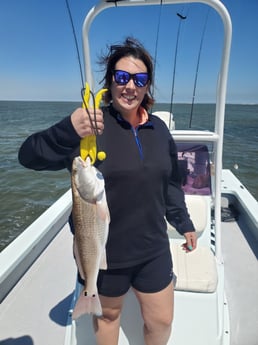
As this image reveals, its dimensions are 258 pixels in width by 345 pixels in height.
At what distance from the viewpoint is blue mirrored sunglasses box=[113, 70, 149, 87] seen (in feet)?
5.01

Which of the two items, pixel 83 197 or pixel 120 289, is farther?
pixel 120 289

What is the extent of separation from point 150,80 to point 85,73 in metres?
0.81

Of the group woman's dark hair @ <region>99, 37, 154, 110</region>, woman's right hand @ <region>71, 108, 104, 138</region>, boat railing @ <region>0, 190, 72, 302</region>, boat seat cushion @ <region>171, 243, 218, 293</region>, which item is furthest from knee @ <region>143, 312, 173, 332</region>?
boat railing @ <region>0, 190, 72, 302</region>

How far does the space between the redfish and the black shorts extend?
111 millimetres

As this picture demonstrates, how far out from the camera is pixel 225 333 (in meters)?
2.21

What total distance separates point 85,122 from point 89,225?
496 millimetres

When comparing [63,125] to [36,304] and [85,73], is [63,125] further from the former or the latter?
[36,304]

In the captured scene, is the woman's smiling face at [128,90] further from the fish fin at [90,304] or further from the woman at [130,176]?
the fish fin at [90,304]

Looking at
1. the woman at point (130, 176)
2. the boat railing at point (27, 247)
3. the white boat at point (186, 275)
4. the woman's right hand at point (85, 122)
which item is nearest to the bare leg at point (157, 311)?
the woman at point (130, 176)

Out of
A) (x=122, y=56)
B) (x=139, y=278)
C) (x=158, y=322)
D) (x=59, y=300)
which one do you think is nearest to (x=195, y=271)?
(x=158, y=322)

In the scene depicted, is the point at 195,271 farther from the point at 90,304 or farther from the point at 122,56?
the point at 122,56

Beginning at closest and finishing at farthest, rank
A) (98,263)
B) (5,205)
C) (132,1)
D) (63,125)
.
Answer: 1. (63,125)
2. (98,263)
3. (132,1)
4. (5,205)

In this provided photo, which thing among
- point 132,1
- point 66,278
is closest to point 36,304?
point 66,278

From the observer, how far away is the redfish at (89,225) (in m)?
1.30
